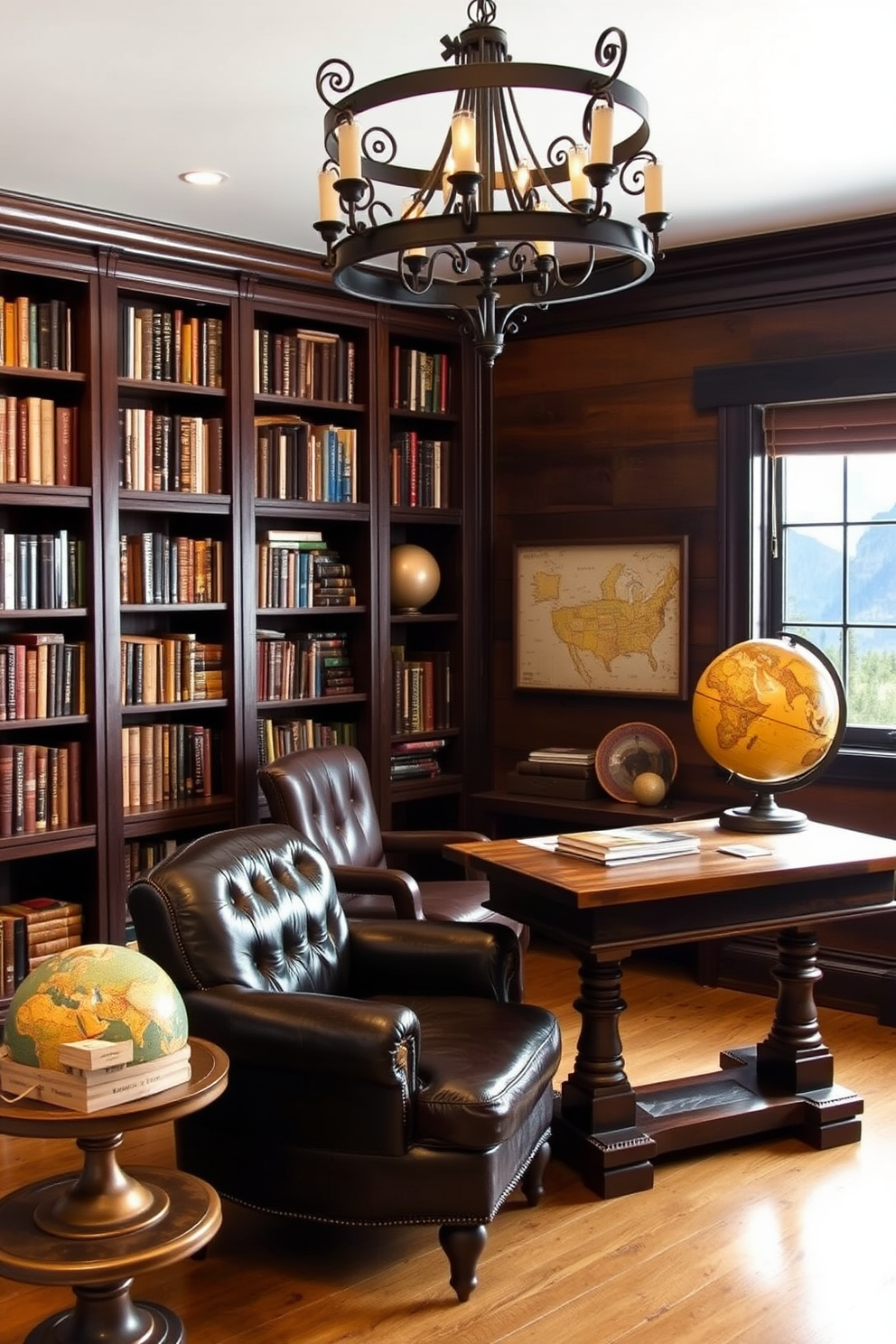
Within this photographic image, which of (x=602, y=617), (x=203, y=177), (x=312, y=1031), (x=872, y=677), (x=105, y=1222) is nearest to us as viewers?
(x=105, y=1222)

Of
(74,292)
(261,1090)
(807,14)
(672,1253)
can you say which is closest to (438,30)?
(807,14)

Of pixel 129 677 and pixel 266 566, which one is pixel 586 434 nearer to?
pixel 266 566

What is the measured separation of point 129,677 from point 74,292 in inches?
51.4

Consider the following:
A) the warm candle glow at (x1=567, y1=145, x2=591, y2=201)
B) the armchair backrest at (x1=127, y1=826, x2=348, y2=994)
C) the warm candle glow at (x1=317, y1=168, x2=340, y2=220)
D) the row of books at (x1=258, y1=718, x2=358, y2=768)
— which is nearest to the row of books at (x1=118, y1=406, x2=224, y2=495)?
the row of books at (x1=258, y1=718, x2=358, y2=768)

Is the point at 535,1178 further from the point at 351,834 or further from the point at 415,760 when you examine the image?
the point at 415,760

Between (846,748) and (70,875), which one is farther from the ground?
(846,748)

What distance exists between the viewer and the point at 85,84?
3410 mm

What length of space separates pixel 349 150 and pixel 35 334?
2.39 meters

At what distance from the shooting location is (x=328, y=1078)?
292 centimetres

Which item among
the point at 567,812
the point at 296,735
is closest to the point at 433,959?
the point at 567,812

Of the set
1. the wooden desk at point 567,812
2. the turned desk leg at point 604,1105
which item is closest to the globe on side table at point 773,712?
the turned desk leg at point 604,1105

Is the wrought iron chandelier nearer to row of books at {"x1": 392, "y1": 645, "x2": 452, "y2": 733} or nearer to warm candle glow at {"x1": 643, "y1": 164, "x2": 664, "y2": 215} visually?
warm candle glow at {"x1": 643, "y1": 164, "x2": 664, "y2": 215}

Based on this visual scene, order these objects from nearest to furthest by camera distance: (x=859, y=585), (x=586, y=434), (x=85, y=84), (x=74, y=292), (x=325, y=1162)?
(x=325, y=1162) → (x=85, y=84) → (x=74, y=292) → (x=859, y=585) → (x=586, y=434)

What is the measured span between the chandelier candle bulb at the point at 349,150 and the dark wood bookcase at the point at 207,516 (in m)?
2.25
